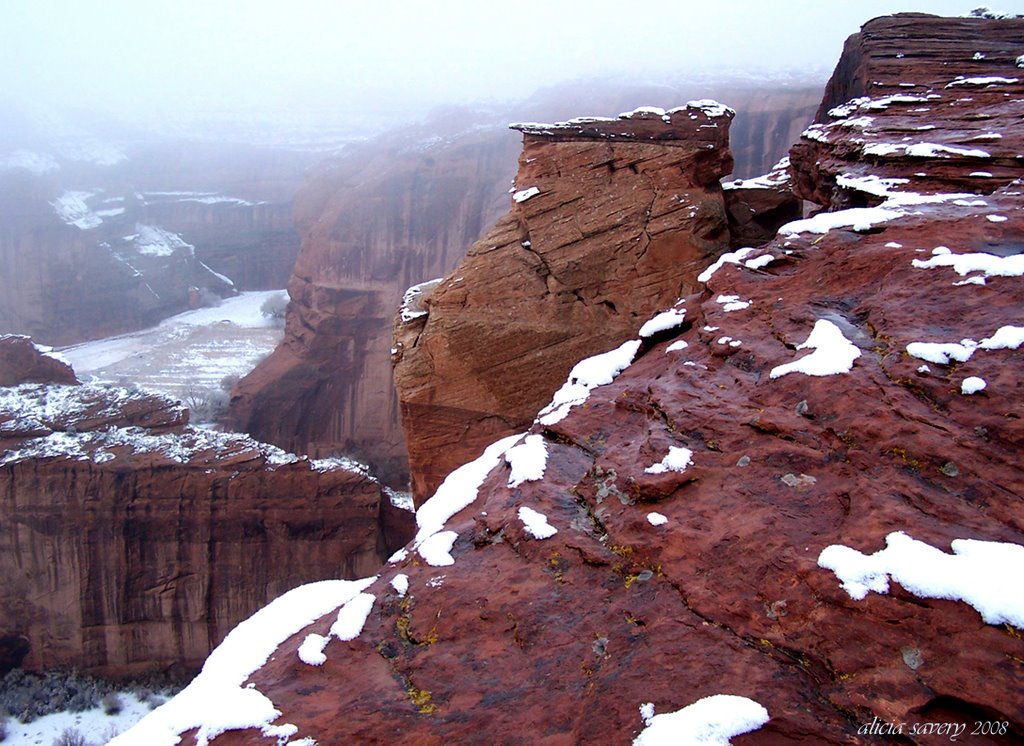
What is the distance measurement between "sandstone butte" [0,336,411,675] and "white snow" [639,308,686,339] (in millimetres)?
13254

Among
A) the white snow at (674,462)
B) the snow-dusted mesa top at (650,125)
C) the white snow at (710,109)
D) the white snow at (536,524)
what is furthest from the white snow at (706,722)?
the white snow at (710,109)

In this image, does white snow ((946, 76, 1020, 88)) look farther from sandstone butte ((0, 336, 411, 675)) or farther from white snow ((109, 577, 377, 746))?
sandstone butte ((0, 336, 411, 675))

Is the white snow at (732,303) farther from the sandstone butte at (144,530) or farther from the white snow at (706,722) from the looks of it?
the sandstone butte at (144,530)

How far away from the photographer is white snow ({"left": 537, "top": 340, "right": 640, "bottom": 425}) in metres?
4.05

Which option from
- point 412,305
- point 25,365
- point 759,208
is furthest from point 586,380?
point 25,365

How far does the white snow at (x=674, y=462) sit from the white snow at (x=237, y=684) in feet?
4.77

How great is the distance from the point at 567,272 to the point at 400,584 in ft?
24.3

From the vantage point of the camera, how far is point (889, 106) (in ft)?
24.1

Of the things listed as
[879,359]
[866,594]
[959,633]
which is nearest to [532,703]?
[866,594]

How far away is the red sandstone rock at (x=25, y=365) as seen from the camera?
17.5m

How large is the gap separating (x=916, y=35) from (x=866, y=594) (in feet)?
31.1

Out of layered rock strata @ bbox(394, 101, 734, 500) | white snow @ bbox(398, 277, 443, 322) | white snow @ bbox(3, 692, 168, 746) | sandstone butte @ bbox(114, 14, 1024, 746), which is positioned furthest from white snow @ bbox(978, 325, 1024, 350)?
white snow @ bbox(3, 692, 168, 746)

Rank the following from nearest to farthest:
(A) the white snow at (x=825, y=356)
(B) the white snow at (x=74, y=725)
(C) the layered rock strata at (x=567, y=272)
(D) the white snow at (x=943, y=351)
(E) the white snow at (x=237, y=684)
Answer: (E) the white snow at (x=237, y=684)
(D) the white snow at (x=943, y=351)
(A) the white snow at (x=825, y=356)
(C) the layered rock strata at (x=567, y=272)
(B) the white snow at (x=74, y=725)

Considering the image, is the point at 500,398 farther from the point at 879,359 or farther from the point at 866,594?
the point at 866,594
